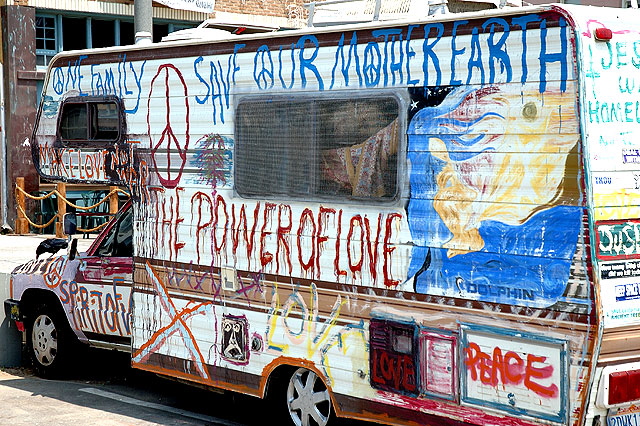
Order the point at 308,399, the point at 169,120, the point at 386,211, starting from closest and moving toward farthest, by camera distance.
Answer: the point at 386,211 → the point at 308,399 → the point at 169,120

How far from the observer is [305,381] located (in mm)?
6961

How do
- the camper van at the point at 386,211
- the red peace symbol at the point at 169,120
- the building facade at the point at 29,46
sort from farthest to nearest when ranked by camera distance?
the building facade at the point at 29,46 < the red peace symbol at the point at 169,120 < the camper van at the point at 386,211

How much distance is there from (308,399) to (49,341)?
335 cm

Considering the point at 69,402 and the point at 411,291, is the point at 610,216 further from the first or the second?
the point at 69,402

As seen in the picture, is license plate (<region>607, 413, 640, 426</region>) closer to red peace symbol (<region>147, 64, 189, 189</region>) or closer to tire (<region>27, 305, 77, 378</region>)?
red peace symbol (<region>147, 64, 189, 189</region>)

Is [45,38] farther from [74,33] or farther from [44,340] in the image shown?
[44,340]

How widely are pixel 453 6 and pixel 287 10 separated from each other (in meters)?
13.9

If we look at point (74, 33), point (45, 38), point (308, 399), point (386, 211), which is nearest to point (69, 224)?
point (308, 399)

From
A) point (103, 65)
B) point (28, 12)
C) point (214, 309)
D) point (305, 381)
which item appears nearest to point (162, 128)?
point (103, 65)

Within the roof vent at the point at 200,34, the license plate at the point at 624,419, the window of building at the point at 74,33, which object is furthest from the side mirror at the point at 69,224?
the window of building at the point at 74,33

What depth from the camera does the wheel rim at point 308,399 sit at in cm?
684

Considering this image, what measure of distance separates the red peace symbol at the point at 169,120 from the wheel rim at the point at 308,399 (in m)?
1.89

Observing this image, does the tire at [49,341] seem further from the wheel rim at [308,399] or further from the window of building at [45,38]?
the window of building at [45,38]

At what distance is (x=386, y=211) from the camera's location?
6.27 meters
